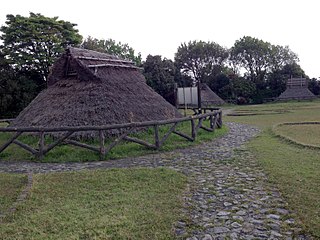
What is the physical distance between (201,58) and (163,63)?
781 inches

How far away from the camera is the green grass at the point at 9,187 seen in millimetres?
5029

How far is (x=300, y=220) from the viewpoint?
13.3 feet

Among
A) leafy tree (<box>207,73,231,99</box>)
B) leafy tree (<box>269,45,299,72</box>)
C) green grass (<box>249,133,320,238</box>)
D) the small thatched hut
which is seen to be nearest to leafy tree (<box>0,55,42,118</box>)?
green grass (<box>249,133,320,238</box>)

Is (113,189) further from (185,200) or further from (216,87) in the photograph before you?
(216,87)

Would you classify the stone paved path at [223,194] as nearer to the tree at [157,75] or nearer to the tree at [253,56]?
the tree at [157,75]

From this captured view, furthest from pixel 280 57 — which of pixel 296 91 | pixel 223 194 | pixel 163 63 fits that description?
pixel 223 194

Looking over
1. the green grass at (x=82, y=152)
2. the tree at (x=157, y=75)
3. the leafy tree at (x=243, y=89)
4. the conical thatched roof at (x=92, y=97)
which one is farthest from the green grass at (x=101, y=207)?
the leafy tree at (x=243, y=89)

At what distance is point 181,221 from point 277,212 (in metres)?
1.47

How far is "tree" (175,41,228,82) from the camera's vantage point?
5334 cm

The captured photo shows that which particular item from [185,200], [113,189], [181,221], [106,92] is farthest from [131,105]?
[181,221]

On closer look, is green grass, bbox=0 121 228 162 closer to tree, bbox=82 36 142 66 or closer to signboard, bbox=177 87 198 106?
signboard, bbox=177 87 198 106

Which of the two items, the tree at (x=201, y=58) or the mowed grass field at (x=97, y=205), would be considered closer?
the mowed grass field at (x=97, y=205)

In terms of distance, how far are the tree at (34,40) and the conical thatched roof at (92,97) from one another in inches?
499

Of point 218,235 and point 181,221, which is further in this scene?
point 181,221
